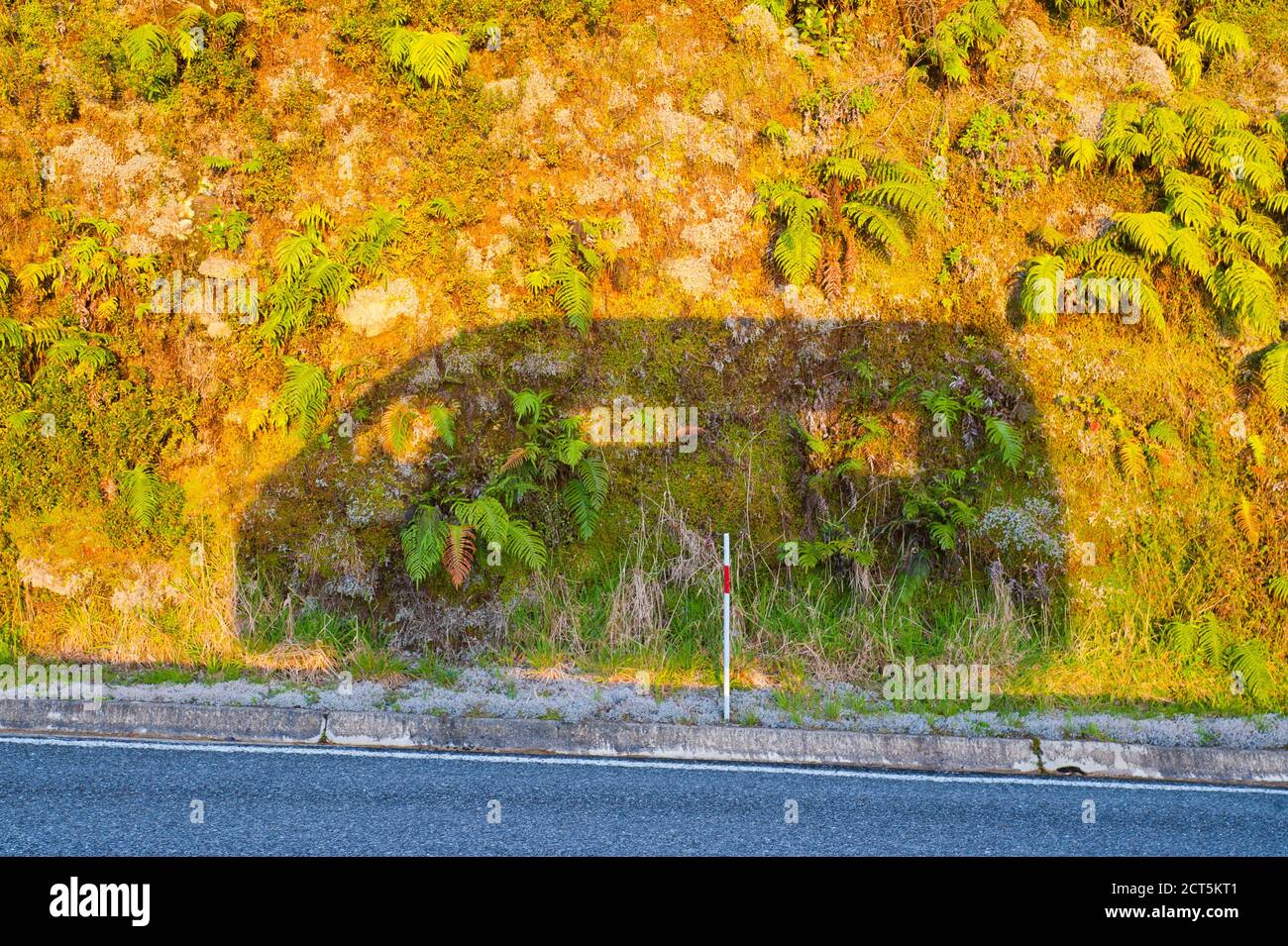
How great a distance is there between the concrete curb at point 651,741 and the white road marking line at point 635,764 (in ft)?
0.43

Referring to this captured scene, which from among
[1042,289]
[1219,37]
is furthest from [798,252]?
[1219,37]

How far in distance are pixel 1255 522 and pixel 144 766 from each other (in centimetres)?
894

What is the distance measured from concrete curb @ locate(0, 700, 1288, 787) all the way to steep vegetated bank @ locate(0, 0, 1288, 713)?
0.86m

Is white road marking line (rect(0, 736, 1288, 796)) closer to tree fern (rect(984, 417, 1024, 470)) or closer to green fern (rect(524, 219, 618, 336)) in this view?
tree fern (rect(984, 417, 1024, 470))

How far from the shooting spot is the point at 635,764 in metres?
6.43

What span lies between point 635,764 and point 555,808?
92 centimetres

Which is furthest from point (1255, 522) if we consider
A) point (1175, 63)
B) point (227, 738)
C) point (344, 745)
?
point (227, 738)

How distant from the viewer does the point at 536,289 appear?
31.3ft

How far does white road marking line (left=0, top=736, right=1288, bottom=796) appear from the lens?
6160 millimetres

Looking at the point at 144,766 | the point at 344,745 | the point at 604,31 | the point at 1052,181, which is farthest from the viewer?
the point at 604,31

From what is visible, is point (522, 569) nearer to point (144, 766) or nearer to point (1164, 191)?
point (144, 766)

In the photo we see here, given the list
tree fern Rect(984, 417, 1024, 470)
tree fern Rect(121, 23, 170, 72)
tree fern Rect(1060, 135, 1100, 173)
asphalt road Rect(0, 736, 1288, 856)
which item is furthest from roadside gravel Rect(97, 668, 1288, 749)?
tree fern Rect(121, 23, 170, 72)

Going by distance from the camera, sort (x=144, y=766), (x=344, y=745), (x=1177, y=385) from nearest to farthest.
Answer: (x=144, y=766), (x=344, y=745), (x=1177, y=385)

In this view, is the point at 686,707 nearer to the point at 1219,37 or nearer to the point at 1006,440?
the point at 1006,440
